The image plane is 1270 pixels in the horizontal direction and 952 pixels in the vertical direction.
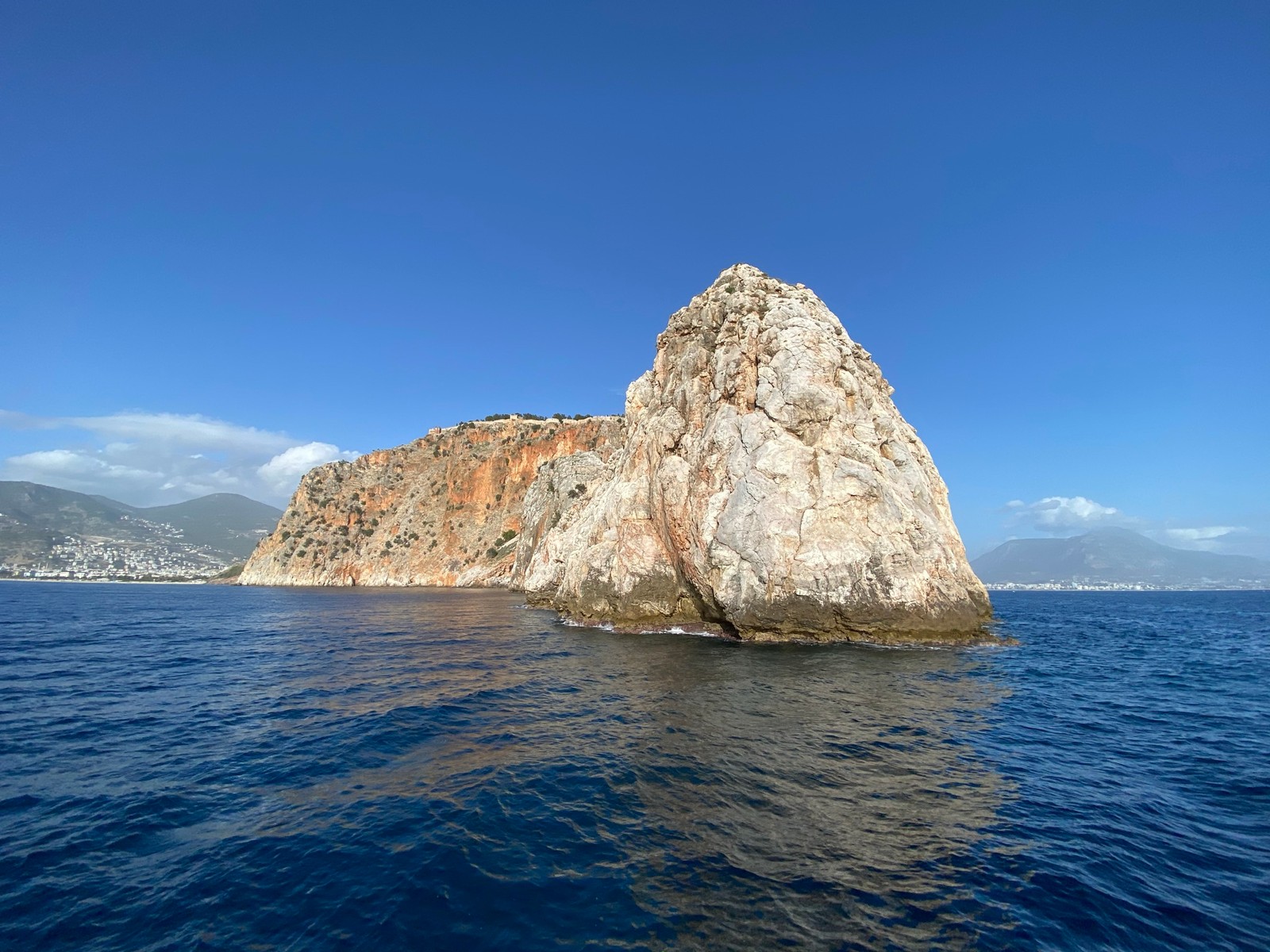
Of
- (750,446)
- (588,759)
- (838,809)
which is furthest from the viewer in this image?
(750,446)

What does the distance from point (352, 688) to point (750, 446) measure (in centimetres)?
2329

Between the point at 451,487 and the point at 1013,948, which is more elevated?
the point at 451,487

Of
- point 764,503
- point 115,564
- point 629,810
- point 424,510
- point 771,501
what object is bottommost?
point 115,564

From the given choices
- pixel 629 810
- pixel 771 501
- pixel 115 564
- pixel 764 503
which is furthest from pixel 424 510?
pixel 115 564

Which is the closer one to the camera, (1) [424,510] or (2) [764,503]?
(2) [764,503]

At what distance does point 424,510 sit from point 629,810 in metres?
103

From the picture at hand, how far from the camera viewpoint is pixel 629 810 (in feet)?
33.7

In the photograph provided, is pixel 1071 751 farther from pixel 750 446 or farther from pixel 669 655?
pixel 750 446

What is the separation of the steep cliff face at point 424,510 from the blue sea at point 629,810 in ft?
238

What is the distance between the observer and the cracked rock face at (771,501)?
29594mm

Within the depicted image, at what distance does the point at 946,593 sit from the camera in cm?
3000

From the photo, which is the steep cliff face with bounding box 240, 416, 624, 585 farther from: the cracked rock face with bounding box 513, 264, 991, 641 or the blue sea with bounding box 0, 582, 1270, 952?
the blue sea with bounding box 0, 582, 1270, 952

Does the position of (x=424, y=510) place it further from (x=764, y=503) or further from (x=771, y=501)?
(x=771, y=501)

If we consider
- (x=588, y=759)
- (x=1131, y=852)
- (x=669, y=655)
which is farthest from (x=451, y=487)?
(x=1131, y=852)
